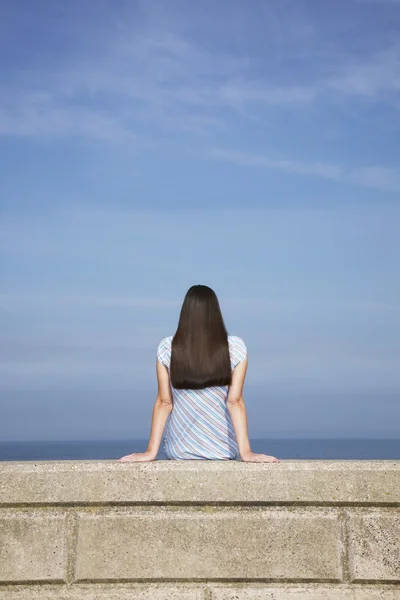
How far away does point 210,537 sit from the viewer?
18.0 ft

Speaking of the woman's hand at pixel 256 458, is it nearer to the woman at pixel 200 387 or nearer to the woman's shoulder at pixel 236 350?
the woman at pixel 200 387

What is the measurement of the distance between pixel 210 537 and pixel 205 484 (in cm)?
38

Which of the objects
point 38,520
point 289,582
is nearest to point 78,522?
point 38,520

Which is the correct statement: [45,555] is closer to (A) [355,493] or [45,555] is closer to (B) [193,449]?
(B) [193,449]

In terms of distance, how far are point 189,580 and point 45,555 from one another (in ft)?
3.48

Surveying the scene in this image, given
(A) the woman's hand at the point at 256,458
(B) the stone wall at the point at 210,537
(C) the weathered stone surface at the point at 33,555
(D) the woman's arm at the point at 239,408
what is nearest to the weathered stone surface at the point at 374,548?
(B) the stone wall at the point at 210,537

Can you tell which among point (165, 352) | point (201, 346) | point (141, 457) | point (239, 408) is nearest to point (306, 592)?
point (239, 408)

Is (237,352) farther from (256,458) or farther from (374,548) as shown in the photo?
(374,548)

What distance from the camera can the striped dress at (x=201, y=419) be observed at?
239 inches

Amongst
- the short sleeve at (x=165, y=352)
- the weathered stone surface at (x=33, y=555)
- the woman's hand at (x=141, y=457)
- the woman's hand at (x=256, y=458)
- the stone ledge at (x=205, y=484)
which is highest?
the short sleeve at (x=165, y=352)

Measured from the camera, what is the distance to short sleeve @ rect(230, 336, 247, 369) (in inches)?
237

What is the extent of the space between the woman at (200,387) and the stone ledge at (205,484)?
30 cm

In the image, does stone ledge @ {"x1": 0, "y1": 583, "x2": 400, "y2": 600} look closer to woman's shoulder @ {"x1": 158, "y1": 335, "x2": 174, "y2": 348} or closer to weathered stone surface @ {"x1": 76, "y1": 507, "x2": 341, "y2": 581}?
weathered stone surface @ {"x1": 76, "y1": 507, "x2": 341, "y2": 581}

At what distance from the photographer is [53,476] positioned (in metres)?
5.62
